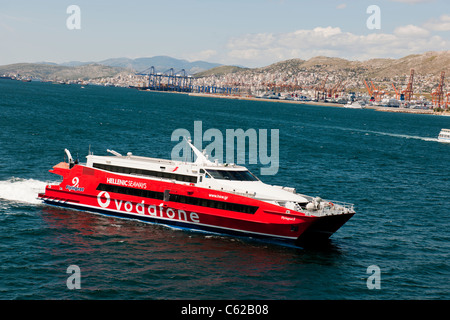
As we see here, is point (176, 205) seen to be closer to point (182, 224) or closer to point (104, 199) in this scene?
point (182, 224)

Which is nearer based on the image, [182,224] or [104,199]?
[182,224]

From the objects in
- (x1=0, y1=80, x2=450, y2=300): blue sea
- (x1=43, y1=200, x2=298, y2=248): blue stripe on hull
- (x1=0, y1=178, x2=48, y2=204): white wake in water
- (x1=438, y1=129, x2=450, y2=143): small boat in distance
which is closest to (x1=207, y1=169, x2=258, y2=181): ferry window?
(x1=43, y1=200, x2=298, y2=248): blue stripe on hull

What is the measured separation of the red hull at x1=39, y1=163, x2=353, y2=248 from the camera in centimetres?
3025

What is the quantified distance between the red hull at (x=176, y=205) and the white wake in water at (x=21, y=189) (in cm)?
207

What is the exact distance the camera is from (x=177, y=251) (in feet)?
93.7

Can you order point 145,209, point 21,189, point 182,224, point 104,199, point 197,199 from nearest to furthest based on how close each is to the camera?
point 197,199
point 182,224
point 145,209
point 104,199
point 21,189

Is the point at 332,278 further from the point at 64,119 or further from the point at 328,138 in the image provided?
the point at 64,119

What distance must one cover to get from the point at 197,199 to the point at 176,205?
1.73m

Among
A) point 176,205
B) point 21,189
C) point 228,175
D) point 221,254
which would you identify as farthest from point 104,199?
point 221,254

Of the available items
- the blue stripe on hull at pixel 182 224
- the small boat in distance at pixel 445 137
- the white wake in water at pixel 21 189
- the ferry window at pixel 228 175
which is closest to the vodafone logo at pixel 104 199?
the blue stripe on hull at pixel 182 224

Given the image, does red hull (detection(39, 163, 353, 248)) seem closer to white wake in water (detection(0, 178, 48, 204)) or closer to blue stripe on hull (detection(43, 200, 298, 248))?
blue stripe on hull (detection(43, 200, 298, 248))

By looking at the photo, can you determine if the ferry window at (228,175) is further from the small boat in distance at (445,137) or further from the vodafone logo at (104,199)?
the small boat in distance at (445,137)

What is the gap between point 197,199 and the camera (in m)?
32.1
